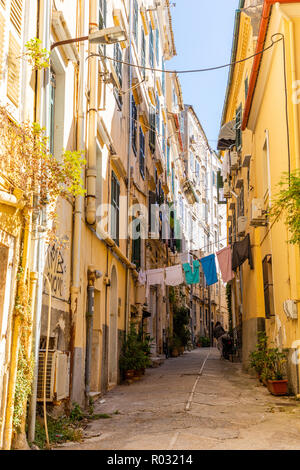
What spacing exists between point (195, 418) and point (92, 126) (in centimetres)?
567

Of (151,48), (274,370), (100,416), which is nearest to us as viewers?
(100,416)

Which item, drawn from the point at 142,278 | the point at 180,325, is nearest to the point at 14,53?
the point at 142,278

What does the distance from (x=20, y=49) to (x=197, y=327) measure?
38.0m

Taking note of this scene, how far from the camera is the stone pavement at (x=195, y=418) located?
253 inches

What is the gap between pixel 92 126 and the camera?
34.7ft

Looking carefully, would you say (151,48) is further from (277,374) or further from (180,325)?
(277,374)

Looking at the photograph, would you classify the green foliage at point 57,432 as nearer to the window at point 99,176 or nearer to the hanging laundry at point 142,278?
the window at point 99,176

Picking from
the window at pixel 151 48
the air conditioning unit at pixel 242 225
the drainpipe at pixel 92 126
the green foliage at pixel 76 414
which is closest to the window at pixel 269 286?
the air conditioning unit at pixel 242 225

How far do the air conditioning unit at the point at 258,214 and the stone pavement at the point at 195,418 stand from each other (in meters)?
3.84

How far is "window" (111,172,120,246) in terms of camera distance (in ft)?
44.0

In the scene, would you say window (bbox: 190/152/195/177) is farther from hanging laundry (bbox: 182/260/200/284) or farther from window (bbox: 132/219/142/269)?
window (bbox: 132/219/142/269)

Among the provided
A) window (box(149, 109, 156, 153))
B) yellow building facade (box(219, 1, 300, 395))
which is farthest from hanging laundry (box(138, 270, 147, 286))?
window (box(149, 109, 156, 153))

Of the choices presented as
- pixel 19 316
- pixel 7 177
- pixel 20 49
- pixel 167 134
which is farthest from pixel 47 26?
pixel 167 134

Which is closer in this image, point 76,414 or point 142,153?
point 76,414
